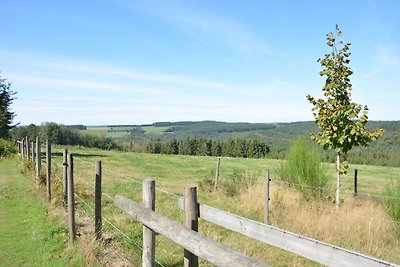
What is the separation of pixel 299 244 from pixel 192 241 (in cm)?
84

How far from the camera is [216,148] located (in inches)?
4058

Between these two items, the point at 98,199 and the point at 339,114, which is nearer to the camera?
the point at 98,199

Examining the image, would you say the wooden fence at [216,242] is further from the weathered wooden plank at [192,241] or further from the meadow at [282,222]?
the meadow at [282,222]

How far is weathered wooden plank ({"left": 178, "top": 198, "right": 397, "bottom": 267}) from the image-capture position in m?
1.96

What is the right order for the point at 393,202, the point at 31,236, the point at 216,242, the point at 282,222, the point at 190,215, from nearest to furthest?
the point at 216,242
the point at 190,215
the point at 31,236
the point at 393,202
the point at 282,222

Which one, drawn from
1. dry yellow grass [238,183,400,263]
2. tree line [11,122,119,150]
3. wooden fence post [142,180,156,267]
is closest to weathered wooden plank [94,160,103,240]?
wooden fence post [142,180,156,267]

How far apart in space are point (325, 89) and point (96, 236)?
697cm

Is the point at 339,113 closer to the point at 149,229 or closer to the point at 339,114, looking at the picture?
the point at 339,114

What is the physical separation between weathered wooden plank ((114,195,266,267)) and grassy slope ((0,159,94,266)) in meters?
2.40

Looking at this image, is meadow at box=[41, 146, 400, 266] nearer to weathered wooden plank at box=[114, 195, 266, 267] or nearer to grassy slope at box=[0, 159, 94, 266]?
grassy slope at box=[0, 159, 94, 266]

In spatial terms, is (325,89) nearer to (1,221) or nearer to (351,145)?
(351,145)

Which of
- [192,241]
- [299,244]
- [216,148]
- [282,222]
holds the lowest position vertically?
[216,148]

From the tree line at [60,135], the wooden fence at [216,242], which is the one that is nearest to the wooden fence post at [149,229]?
the wooden fence at [216,242]

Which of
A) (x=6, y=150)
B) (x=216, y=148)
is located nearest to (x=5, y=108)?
(x=6, y=150)
